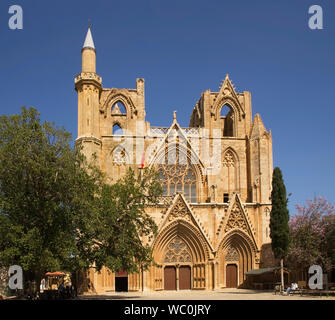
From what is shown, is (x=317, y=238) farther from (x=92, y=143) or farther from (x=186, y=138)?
(x=92, y=143)

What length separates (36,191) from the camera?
1070 inches

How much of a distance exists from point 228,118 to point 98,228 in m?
26.7

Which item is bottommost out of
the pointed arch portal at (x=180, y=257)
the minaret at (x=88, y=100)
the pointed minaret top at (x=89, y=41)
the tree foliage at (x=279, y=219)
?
the pointed arch portal at (x=180, y=257)

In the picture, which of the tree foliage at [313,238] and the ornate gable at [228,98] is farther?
the ornate gable at [228,98]

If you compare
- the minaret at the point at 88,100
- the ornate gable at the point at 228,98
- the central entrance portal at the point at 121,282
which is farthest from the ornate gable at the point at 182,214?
the ornate gable at the point at 228,98

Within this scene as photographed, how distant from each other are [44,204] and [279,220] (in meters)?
17.8

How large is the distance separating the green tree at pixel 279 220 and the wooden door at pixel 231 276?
287 inches

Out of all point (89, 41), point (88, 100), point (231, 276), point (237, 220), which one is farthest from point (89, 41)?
point (231, 276)

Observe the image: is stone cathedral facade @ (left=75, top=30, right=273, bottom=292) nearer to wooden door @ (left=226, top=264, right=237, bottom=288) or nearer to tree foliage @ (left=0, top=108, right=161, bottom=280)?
wooden door @ (left=226, top=264, right=237, bottom=288)

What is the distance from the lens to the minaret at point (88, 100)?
43625mm

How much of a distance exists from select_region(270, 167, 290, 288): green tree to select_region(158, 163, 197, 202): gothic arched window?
33.3 ft

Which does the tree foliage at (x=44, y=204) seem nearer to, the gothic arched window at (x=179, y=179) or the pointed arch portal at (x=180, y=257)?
the pointed arch portal at (x=180, y=257)

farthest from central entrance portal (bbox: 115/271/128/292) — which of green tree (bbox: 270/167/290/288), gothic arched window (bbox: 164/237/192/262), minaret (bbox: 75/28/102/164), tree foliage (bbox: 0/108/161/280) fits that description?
tree foliage (bbox: 0/108/161/280)

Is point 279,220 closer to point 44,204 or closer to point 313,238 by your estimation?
point 313,238
